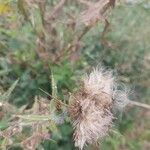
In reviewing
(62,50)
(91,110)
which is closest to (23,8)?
(62,50)

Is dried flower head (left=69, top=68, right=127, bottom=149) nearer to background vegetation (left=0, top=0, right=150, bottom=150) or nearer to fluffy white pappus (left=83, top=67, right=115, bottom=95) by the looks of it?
fluffy white pappus (left=83, top=67, right=115, bottom=95)

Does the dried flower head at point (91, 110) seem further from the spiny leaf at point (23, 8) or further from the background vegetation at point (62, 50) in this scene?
the spiny leaf at point (23, 8)

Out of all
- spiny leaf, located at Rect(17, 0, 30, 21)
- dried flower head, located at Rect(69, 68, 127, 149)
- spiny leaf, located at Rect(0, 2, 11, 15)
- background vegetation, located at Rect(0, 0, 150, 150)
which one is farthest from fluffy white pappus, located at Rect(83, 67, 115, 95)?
spiny leaf, located at Rect(0, 2, 11, 15)

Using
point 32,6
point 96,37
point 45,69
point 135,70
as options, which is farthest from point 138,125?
point 32,6

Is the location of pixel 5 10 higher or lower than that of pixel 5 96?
higher

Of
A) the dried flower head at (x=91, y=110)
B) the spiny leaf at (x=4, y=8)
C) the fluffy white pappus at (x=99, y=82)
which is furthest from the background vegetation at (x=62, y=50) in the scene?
the dried flower head at (x=91, y=110)

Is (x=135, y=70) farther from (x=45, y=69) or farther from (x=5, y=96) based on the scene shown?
(x=5, y=96)

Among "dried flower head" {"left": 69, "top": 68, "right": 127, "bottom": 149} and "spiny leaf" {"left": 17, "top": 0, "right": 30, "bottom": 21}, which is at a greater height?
"spiny leaf" {"left": 17, "top": 0, "right": 30, "bottom": 21}
